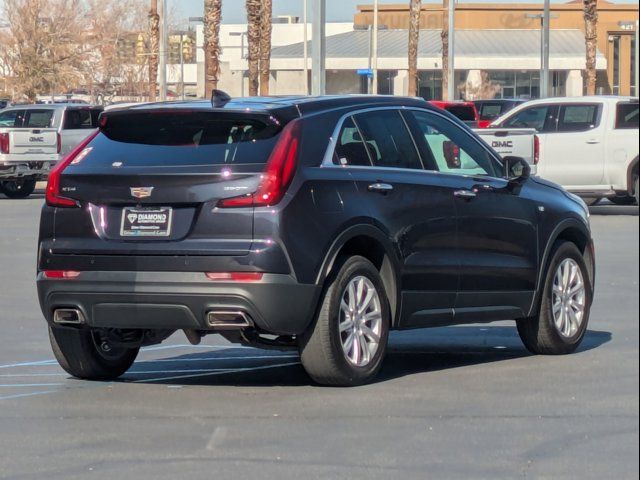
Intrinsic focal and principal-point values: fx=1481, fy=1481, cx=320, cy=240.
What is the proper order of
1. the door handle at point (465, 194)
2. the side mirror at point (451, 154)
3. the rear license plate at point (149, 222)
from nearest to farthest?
the rear license plate at point (149, 222) → the door handle at point (465, 194) → the side mirror at point (451, 154)

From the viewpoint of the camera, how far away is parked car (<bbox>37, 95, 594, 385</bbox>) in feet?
27.3

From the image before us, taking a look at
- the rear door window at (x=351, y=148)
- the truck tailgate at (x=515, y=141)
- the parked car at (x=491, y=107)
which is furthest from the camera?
the parked car at (x=491, y=107)

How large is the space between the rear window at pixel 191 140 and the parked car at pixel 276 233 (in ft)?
0.03

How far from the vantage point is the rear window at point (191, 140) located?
8539 mm

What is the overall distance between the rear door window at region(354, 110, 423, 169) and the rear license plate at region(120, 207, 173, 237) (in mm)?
1441

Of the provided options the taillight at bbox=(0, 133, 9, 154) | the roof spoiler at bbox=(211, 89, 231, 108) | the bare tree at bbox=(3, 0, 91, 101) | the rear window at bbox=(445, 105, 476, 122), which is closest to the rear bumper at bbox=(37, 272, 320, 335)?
the roof spoiler at bbox=(211, 89, 231, 108)

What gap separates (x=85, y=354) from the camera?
9.19m

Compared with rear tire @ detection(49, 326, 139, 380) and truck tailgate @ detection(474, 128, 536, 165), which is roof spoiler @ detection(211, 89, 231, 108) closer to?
rear tire @ detection(49, 326, 139, 380)

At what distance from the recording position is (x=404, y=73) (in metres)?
96.3

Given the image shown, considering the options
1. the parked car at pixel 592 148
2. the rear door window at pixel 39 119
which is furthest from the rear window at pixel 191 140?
the rear door window at pixel 39 119

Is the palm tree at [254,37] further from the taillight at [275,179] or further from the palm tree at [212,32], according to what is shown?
the taillight at [275,179]

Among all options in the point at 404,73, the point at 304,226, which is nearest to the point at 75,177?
the point at 304,226

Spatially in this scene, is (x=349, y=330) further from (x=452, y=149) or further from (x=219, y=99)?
(x=452, y=149)

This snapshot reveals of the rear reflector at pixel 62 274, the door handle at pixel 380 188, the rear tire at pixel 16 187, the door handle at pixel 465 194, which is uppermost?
the door handle at pixel 380 188
